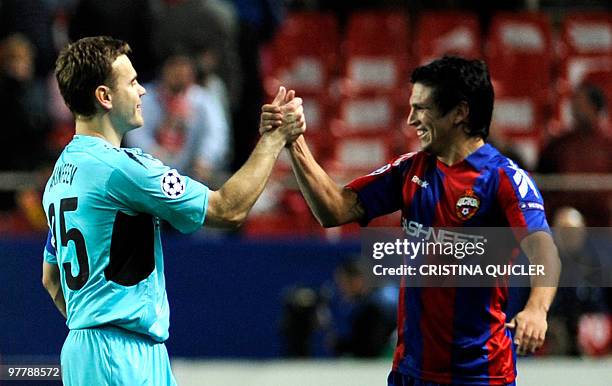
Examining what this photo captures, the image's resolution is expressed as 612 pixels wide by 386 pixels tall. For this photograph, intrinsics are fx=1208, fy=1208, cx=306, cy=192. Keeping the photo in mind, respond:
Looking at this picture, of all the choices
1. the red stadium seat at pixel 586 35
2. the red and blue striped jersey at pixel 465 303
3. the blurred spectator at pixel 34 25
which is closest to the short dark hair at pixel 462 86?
the red and blue striped jersey at pixel 465 303

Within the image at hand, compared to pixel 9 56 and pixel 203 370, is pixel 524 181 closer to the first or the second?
pixel 203 370

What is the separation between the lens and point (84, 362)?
4457 mm

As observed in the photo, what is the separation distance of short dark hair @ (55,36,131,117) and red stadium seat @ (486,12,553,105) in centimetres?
727

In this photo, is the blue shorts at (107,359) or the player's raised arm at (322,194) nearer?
the blue shorts at (107,359)

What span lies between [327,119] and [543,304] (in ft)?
22.3

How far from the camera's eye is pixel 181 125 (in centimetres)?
995

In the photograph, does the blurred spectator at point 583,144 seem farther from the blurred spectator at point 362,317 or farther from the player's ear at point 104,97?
the player's ear at point 104,97

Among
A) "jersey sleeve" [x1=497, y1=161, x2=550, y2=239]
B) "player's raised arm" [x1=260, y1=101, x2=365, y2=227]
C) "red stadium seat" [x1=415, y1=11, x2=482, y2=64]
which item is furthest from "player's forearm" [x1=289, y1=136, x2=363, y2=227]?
"red stadium seat" [x1=415, y1=11, x2=482, y2=64]

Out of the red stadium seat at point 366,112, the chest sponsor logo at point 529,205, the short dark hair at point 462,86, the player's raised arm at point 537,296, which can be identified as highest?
the red stadium seat at point 366,112

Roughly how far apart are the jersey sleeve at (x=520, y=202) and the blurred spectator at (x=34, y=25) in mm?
6814

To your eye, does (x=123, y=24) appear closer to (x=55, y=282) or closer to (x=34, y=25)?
(x=34, y=25)

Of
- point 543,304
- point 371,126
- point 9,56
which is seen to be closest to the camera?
point 543,304

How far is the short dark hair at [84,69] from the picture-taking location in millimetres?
4520

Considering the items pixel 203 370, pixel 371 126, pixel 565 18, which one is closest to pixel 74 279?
pixel 203 370
